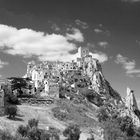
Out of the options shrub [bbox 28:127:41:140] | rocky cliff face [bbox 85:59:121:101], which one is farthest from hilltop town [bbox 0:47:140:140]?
shrub [bbox 28:127:41:140]

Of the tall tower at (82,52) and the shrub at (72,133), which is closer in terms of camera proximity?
the shrub at (72,133)

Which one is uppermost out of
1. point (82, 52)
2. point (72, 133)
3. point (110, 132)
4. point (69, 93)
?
point (82, 52)

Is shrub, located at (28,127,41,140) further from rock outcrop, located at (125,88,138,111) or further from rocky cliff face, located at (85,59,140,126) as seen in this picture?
rock outcrop, located at (125,88,138,111)

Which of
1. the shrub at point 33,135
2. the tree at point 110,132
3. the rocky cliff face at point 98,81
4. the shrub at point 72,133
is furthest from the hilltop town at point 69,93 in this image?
the shrub at point 33,135

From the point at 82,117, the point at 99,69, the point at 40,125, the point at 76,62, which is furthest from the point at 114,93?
the point at 40,125

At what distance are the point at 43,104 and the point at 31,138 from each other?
3072cm

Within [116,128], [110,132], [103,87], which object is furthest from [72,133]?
[103,87]

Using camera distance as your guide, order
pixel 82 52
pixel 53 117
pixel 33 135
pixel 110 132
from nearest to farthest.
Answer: pixel 33 135 < pixel 53 117 < pixel 110 132 < pixel 82 52

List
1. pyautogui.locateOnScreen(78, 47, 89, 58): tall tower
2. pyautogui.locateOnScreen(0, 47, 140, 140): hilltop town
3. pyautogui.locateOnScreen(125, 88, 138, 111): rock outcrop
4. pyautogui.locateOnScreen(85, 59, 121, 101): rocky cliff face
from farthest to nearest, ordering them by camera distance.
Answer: pyautogui.locateOnScreen(78, 47, 89, 58): tall tower → pyautogui.locateOnScreen(125, 88, 138, 111): rock outcrop → pyautogui.locateOnScreen(85, 59, 121, 101): rocky cliff face → pyautogui.locateOnScreen(0, 47, 140, 140): hilltop town

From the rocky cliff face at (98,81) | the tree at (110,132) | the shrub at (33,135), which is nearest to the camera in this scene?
the shrub at (33,135)

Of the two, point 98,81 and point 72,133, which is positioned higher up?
point 98,81

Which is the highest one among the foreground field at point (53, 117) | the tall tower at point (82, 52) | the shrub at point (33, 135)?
the tall tower at point (82, 52)

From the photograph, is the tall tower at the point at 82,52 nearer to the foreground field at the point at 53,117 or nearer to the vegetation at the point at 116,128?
the vegetation at the point at 116,128

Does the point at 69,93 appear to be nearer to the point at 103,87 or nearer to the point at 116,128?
the point at 116,128
